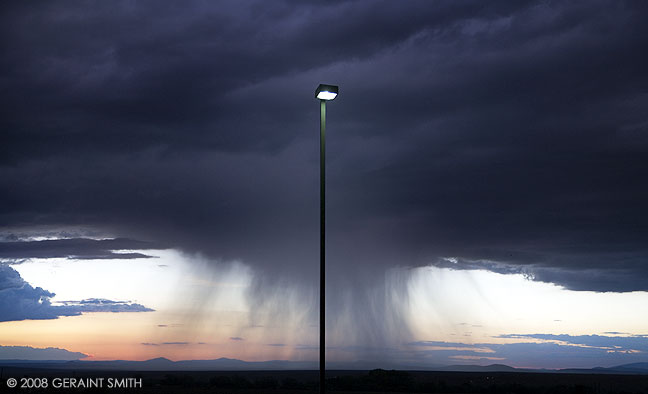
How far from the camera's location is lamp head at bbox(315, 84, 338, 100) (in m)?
19.1

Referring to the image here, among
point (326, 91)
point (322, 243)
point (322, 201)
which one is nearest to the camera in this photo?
point (322, 243)

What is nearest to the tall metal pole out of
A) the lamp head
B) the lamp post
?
the lamp post

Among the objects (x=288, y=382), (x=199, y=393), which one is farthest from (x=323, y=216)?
(x=288, y=382)

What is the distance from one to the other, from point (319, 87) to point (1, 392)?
28.9m

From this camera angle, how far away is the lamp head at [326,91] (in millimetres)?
19062

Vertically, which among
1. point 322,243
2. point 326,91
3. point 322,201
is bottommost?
point 322,243

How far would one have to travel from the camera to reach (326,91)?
1909 cm

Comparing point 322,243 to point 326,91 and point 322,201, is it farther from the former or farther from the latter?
point 326,91

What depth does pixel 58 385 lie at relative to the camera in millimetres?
44938

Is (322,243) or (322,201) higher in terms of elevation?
(322,201)

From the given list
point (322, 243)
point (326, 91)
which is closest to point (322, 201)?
point (322, 243)

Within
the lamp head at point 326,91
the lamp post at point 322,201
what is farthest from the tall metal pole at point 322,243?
the lamp head at point 326,91

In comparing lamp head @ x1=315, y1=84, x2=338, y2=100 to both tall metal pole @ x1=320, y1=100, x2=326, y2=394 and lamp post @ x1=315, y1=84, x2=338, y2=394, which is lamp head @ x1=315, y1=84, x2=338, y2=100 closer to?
lamp post @ x1=315, y1=84, x2=338, y2=394

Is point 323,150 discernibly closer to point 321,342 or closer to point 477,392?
point 321,342
